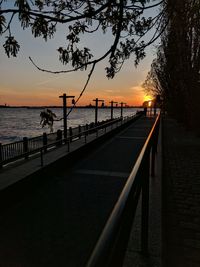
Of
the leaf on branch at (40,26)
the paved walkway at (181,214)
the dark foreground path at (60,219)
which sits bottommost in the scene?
the dark foreground path at (60,219)

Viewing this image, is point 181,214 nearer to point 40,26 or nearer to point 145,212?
point 145,212

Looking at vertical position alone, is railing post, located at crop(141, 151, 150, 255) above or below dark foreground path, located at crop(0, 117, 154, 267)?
above

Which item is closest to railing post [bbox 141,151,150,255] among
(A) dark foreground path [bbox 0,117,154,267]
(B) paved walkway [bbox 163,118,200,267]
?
(B) paved walkway [bbox 163,118,200,267]

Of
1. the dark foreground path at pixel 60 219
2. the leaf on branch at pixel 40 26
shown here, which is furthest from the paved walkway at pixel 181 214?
the leaf on branch at pixel 40 26

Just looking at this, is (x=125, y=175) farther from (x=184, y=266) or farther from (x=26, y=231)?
(x=184, y=266)

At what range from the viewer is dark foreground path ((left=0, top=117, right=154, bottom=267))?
12.4 feet

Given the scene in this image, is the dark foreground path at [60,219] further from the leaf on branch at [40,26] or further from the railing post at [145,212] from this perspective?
the leaf on branch at [40,26]

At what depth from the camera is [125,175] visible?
820 cm

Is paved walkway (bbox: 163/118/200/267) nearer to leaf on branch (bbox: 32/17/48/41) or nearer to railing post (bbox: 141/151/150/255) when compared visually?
railing post (bbox: 141/151/150/255)

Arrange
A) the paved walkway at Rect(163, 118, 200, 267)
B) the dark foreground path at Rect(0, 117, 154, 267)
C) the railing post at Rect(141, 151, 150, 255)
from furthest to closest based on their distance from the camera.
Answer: the dark foreground path at Rect(0, 117, 154, 267) → the paved walkway at Rect(163, 118, 200, 267) → the railing post at Rect(141, 151, 150, 255)

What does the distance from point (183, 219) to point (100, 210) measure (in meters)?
1.61

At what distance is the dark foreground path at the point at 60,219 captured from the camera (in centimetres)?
377

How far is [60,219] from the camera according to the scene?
4.94 meters

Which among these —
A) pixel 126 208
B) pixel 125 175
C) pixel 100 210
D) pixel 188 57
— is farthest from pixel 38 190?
pixel 188 57
